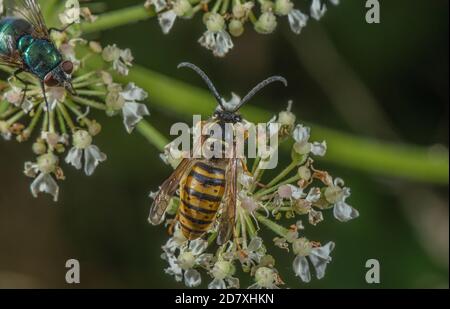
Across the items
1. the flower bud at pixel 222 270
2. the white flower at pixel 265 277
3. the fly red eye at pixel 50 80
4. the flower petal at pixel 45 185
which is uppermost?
the fly red eye at pixel 50 80

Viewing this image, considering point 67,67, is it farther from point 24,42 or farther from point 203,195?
point 203,195

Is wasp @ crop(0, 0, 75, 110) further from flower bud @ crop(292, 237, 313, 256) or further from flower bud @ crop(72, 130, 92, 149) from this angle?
flower bud @ crop(292, 237, 313, 256)

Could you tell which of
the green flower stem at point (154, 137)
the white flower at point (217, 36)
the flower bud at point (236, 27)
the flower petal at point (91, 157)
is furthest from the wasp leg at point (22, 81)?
the flower bud at point (236, 27)

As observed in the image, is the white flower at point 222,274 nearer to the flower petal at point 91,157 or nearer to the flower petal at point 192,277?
the flower petal at point 192,277

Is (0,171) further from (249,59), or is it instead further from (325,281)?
(325,281)

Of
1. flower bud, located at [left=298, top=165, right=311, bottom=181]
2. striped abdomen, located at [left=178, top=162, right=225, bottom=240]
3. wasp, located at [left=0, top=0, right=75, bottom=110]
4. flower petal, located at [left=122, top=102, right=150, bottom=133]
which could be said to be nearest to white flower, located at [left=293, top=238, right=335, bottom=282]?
flower bud, located at [left=298, top=165, right=311, bottom=181]

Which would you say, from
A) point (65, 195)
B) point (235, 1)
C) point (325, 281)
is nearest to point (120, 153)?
point (65, 195)
